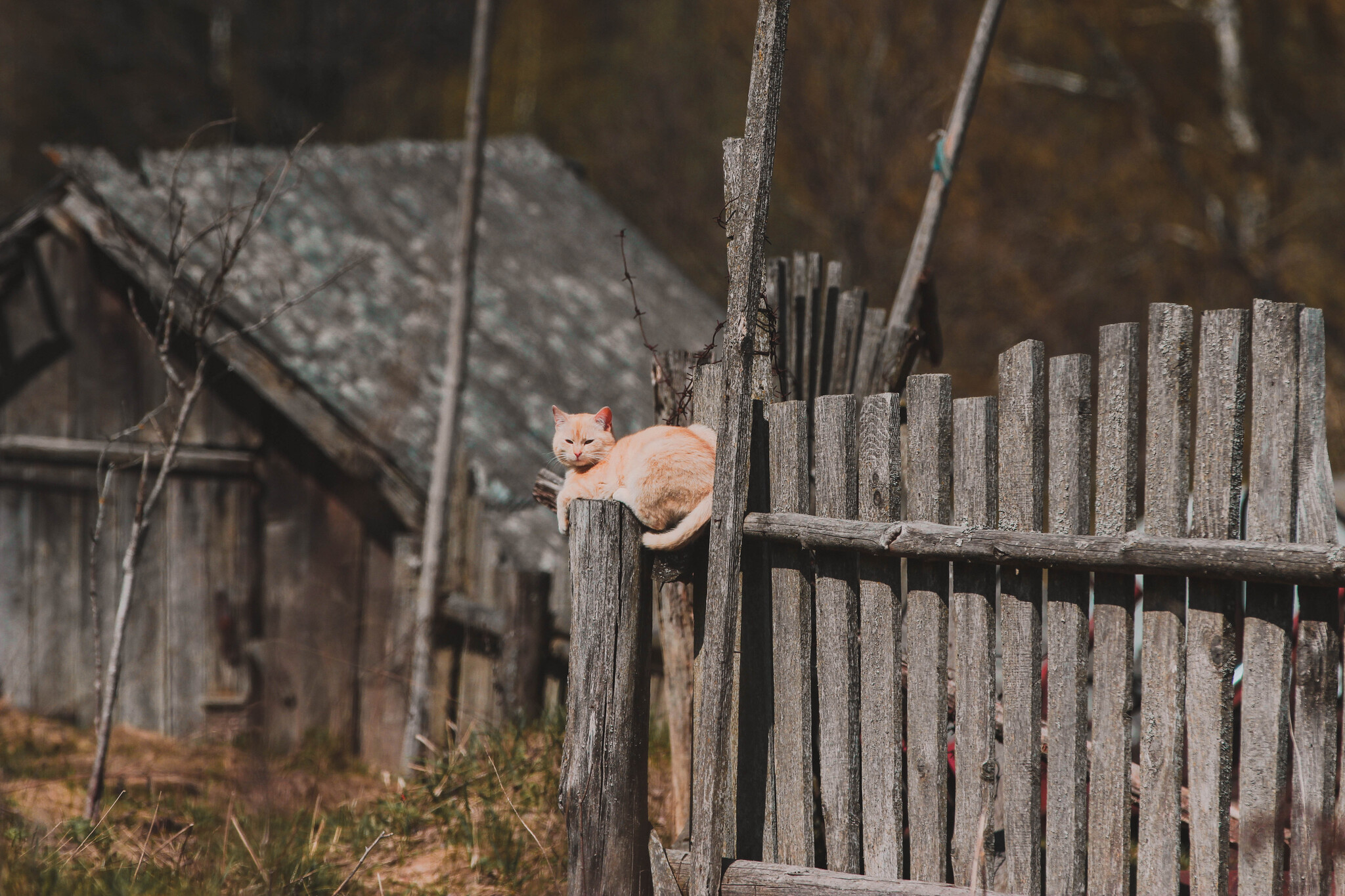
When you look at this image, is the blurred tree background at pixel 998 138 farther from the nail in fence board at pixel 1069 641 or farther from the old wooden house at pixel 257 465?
the nail in fence board at pixel 1069 641

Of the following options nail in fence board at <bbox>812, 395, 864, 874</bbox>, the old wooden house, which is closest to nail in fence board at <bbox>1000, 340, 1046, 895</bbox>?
nail in fence board at <bbox>812, 395, 864, 874</bbox>

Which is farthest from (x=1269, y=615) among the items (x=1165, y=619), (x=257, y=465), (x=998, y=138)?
(x=998, y=138)

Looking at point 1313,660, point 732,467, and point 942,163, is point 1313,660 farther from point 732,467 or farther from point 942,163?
point 942,163

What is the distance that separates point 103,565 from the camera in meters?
6.73

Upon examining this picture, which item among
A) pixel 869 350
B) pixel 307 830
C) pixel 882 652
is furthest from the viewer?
pixel 869 350

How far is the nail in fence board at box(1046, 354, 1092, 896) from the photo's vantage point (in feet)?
7.85

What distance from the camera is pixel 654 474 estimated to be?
2.76 meters

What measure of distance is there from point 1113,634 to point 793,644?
811 mm

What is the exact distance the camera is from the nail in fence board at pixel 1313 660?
216cm

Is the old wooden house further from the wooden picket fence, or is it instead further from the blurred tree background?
the blurred tree background

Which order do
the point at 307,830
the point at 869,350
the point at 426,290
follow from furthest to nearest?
the point at 426,290
the point at 869,350
the point at 307,830

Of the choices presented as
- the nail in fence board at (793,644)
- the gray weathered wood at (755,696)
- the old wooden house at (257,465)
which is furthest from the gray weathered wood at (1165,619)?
the old wooden house at (257,465)

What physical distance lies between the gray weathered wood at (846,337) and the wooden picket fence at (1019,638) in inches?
54.0

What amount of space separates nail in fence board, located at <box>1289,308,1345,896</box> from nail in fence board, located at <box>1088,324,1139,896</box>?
0.33 m
